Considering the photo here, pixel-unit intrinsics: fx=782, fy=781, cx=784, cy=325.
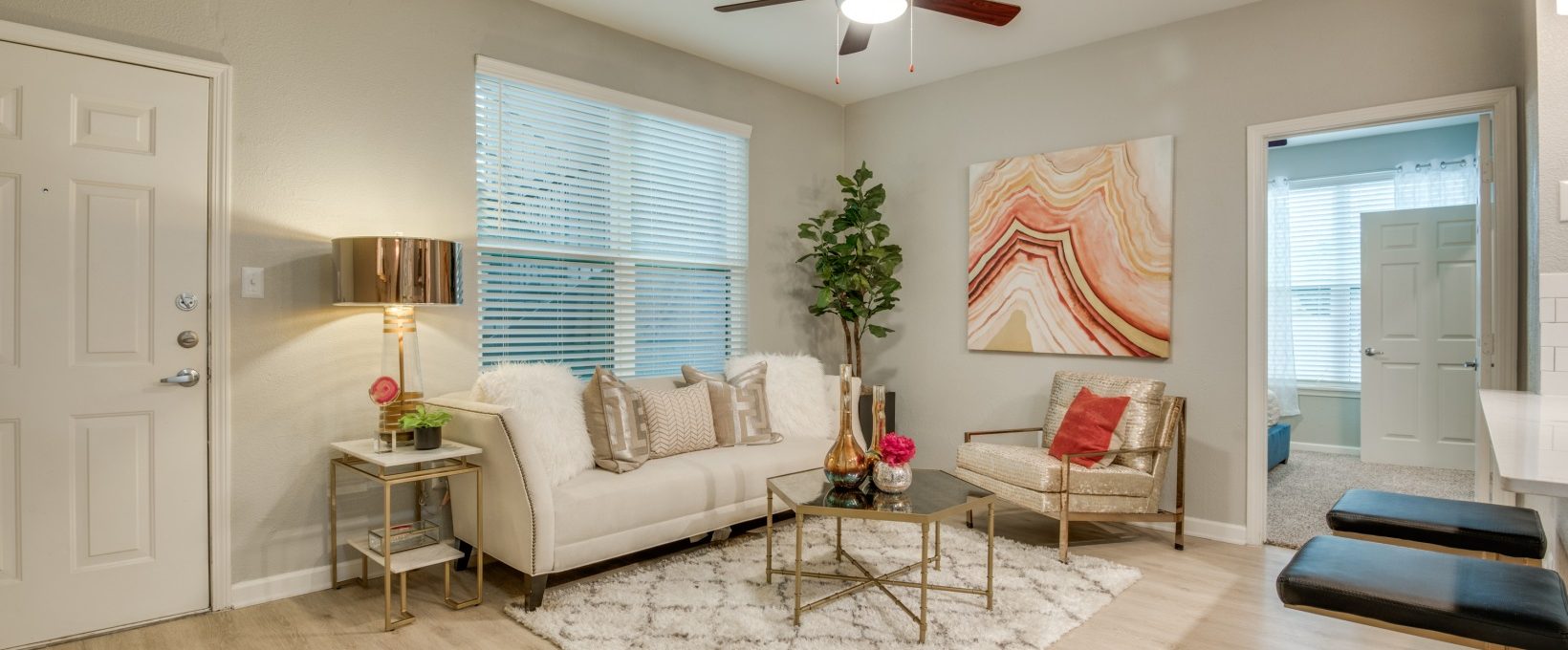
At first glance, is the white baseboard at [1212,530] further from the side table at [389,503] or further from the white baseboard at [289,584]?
the white baseboard at [289,584]

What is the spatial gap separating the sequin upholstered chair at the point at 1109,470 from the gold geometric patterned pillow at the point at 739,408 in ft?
3.26

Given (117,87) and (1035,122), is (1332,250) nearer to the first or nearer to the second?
(1035,122)

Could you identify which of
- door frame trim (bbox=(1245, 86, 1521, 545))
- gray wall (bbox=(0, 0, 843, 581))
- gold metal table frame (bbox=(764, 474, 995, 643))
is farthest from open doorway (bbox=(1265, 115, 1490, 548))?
gray wall (bbox=(0, 0, 843, 581))

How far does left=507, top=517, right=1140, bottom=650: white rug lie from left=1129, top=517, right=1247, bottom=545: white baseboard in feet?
2.67

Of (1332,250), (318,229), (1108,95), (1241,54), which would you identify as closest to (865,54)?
(1108,95)

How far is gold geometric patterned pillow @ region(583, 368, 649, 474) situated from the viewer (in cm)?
325

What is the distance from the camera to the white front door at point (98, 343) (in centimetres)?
244

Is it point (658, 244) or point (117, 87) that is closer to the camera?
point (117, 87)

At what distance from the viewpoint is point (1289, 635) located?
8.43 ft

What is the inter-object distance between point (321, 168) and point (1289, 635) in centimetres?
385

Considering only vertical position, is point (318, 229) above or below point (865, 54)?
below

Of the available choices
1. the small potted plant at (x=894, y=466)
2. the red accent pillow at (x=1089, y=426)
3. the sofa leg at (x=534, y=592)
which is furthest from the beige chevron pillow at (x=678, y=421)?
the red accent pillow at (x=1089, y=426)

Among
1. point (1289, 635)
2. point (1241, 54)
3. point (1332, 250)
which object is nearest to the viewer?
point (1289, 635)

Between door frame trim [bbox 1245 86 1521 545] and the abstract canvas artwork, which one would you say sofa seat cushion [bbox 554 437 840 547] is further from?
door frame trim [bbox 1245 86 1521 545]
